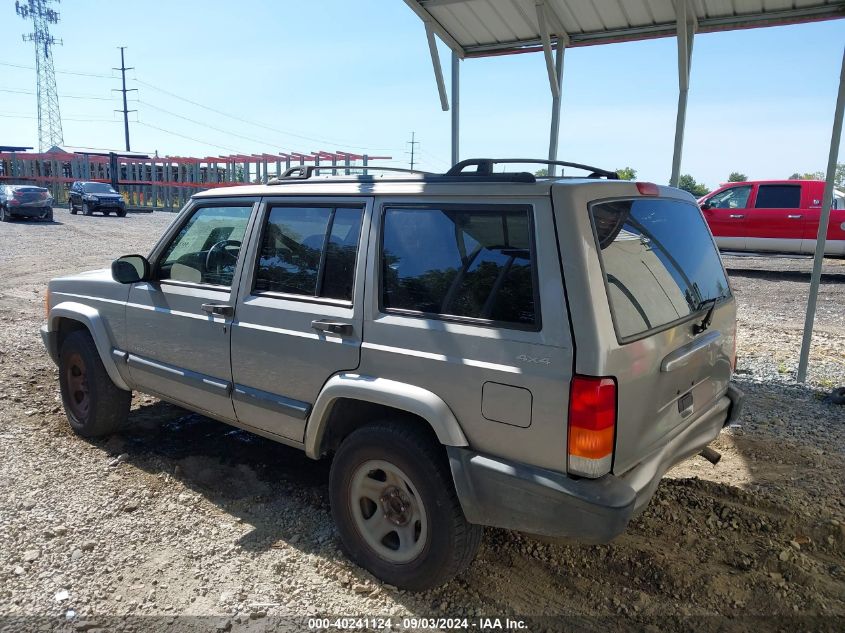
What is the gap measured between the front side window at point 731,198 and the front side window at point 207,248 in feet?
43.0

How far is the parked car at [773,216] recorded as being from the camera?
13219 mm

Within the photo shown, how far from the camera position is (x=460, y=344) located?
8.67 ft

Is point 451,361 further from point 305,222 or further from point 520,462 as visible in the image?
point 305,222

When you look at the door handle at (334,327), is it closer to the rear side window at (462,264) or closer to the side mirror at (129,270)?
the rear side window at (462,264)

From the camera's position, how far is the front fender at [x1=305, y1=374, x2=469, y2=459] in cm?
263

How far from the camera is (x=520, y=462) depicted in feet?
8.28

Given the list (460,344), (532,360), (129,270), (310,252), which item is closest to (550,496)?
(532,360)

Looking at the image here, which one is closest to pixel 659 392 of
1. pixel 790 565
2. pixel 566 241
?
pixel 566 241

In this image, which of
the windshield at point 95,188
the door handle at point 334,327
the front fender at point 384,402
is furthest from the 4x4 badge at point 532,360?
the windshield at point 95,188

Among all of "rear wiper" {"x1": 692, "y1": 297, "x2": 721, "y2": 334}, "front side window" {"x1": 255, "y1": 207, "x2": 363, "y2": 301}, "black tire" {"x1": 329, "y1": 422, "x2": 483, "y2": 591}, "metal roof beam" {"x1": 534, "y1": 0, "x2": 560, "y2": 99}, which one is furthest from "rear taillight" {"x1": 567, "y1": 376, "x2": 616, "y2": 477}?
"metal roof beam" {"x1": 534, "y1": 0, "x2": 560, "y2": 99}

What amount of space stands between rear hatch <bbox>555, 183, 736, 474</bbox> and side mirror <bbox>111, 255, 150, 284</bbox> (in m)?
2.85

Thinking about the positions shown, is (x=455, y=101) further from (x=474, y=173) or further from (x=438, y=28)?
(x=474, y=173)

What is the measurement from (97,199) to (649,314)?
115 ft

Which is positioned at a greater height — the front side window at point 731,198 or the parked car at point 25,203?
the front side window at point 731,198
